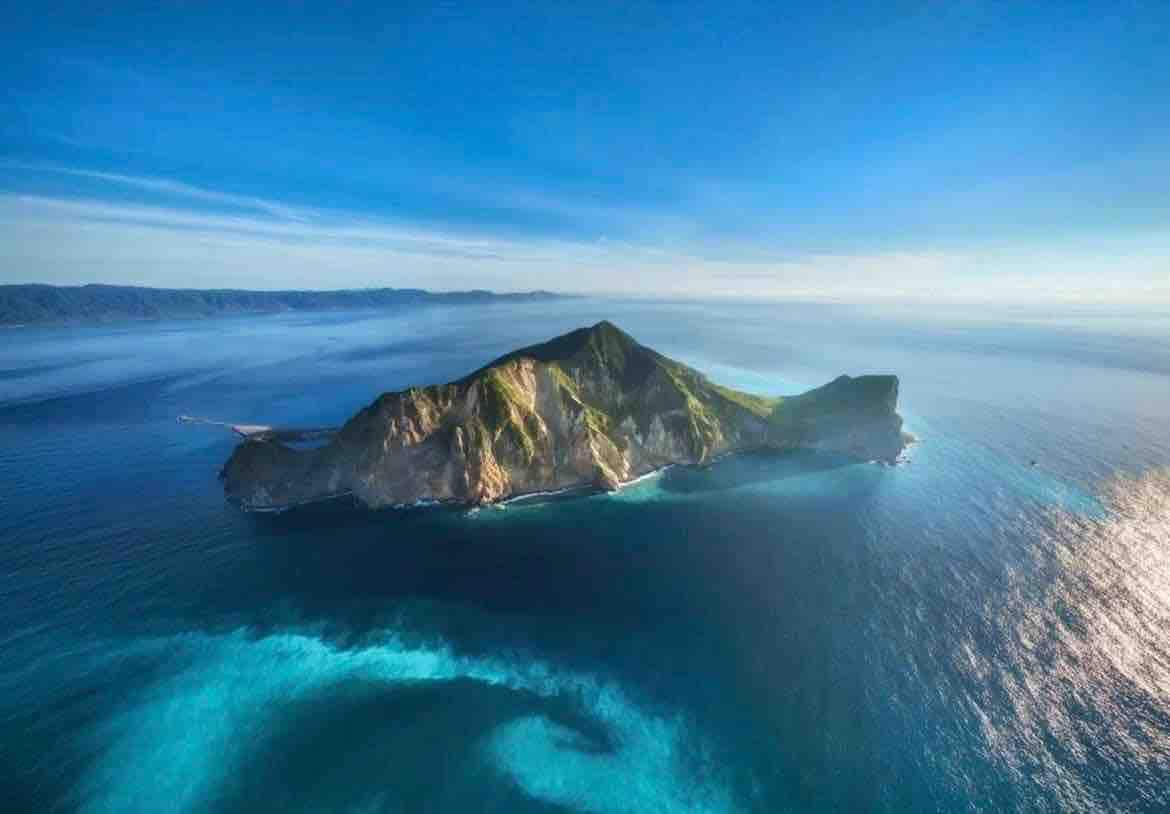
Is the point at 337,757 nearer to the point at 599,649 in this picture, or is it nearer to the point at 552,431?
the point at 599,649

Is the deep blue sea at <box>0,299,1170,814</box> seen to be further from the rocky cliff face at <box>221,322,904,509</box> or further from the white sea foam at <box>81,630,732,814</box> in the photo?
the rocky cliff face at <box>221,322,904,509</box>

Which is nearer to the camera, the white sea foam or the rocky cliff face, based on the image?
the white sea foam

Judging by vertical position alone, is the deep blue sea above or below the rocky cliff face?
below

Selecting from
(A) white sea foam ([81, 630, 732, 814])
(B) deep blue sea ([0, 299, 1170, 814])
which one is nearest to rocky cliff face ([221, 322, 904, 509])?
(B) deep blue sea ([0, 299, 1170, 814])

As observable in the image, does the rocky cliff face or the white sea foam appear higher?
the rocky cliff face

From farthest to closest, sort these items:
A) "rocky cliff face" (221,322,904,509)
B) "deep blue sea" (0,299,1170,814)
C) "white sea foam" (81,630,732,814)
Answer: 1. "rocky cliff face" (221,322,904,509)
2. "deep blue sea" (0,299,1170,814)
3. "white sea foam" (81,630,732,814)

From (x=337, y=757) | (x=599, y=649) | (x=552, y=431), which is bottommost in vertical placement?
(x=337, y=757)

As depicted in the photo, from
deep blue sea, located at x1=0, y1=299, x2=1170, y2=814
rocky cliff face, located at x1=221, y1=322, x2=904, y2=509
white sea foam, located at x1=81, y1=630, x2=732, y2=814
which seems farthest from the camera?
rocky cliff face, located at x1=221, y1=322, x2=904, y2=509

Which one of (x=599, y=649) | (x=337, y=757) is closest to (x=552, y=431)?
(x=599, y=649)
